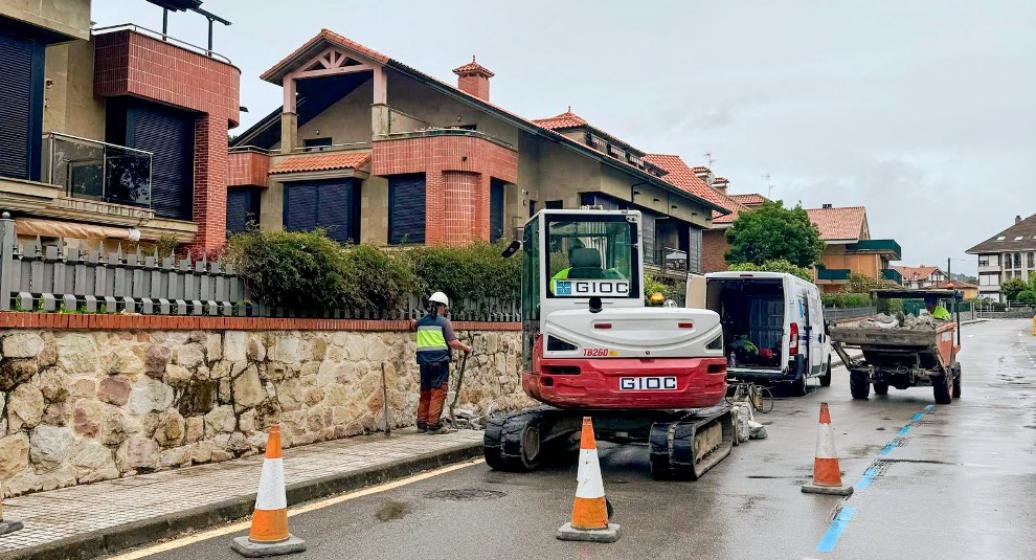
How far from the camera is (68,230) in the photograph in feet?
56.8

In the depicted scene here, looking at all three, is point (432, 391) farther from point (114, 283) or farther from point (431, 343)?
point (114, 283)

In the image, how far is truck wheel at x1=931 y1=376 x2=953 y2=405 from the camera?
754 inches

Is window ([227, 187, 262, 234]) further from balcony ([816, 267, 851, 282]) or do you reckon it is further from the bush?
balcony ([816, 267, 851, 282])

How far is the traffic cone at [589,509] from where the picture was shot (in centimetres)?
695

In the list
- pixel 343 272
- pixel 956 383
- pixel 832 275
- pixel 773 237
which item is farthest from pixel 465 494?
pixel 832 275

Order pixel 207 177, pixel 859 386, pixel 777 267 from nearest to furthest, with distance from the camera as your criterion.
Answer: pixel 859 386, pixel 207 177, pixel 777 267

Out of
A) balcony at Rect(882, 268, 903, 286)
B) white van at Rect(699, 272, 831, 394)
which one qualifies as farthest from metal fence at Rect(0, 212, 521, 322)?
balcony at Rect(882, 268, 903, 286)

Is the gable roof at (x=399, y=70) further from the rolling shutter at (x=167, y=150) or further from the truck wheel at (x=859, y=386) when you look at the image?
the truck wheel at (x=859, y=386)

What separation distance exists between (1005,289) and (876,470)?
11783cm

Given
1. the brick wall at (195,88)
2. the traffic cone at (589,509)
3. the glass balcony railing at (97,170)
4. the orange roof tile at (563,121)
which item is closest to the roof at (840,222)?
the orange roof tile at (563,121)

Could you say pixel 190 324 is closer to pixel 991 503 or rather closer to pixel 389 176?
pixel 991 503

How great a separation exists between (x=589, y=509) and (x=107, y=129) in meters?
15.8

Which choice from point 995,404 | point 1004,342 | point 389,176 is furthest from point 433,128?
point 1004,342

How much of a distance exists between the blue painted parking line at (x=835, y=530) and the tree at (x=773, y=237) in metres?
47.3
